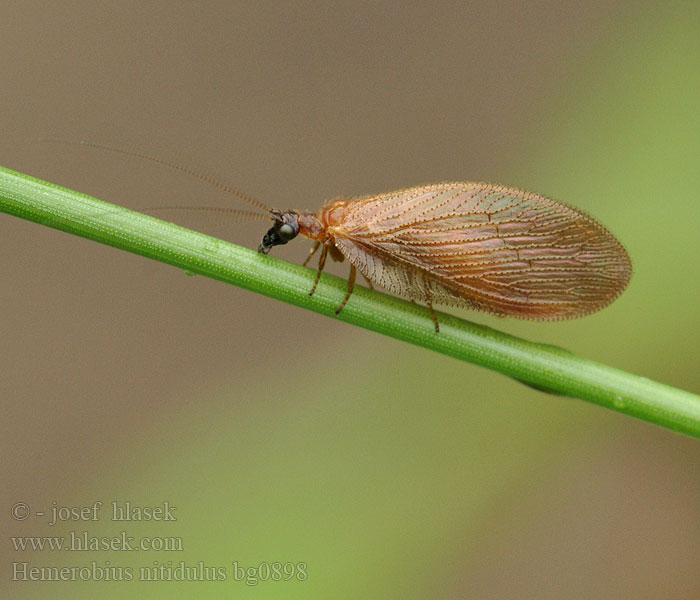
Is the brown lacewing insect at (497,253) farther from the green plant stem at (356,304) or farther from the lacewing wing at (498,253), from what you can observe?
the green plant stem at (356,304)

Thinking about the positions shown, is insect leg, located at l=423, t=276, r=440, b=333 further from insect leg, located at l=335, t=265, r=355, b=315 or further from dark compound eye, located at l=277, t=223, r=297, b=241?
dark compound eye, located at l=277, t=223, r=297, b=241

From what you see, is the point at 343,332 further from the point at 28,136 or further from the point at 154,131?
the point at 28,136

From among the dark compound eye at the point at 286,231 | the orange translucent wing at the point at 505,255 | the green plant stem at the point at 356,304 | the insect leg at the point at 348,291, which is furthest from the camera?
the dark compound eye at the point at 286,231

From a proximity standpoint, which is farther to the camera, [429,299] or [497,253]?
[497,253]

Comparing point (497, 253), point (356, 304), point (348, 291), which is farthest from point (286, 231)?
point (497, 253)

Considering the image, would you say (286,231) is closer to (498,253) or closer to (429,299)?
(429,299)

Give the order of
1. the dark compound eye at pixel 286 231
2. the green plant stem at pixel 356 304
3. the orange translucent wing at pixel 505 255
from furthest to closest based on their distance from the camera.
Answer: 1. the dark compound eye at pixel 286 231
2. the orange translucent wing at pixel 505 255
3. the green plant stem at pixel 356 304

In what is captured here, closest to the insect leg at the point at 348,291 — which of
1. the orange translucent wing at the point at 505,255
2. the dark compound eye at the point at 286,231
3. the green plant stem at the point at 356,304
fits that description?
the green plant stem at the point at 356,304
